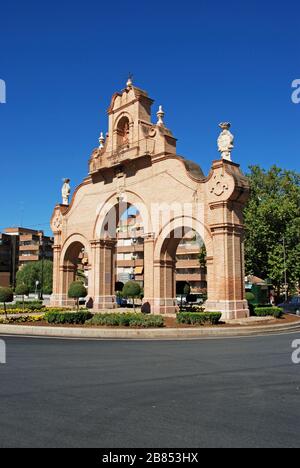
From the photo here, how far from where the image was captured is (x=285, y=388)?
7.97 m

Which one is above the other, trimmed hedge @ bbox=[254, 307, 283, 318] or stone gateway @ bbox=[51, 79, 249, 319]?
stone gateway @ bbox=[51, 79, 249, 319]

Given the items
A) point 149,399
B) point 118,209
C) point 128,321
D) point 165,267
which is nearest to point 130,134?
point 118,209

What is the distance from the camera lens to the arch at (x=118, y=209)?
26812mm

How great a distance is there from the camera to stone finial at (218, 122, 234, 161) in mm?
22828

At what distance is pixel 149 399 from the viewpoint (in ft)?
23.2

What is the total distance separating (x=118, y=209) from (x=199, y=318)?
13.4 metres

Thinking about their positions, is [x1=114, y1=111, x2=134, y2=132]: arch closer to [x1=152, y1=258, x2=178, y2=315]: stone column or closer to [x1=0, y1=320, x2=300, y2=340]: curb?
[x1=152, y1=258, x2=178, y2=315]: stone column

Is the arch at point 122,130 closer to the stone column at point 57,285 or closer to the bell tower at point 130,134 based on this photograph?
the bell tower at point 130,134

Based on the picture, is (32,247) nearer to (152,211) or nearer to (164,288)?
(152,211)

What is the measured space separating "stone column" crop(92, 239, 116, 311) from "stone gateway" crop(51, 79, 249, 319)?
0.07m

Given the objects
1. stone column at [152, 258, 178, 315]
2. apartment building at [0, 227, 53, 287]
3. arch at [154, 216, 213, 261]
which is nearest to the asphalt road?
arch at [154, 216, 213, 261]

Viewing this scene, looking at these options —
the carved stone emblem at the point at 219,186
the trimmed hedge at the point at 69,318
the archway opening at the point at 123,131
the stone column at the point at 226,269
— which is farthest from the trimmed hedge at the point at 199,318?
the archway opening at the point at 123,131

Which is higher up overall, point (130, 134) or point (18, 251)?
point (130, 134)
